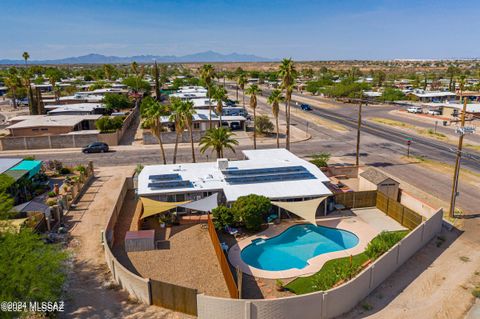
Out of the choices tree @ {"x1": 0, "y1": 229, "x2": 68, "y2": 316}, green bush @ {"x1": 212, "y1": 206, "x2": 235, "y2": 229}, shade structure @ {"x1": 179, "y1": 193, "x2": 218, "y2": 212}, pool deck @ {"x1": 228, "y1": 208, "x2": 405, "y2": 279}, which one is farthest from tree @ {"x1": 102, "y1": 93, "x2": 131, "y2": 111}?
tree @ {"x1": 0, "y1": 229, "x2": 68, "y2": 316}

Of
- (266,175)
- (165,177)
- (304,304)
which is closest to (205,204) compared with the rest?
(165,177)

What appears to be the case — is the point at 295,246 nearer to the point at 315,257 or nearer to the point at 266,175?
the point at 315,257

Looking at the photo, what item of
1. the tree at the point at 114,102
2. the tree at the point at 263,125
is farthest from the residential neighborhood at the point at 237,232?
the tree at the point at 114,102

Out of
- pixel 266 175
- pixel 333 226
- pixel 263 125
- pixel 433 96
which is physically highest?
pixel 433 96

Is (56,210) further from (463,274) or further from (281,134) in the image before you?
(281,134)

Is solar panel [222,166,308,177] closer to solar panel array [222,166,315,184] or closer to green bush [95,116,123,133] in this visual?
solar panel array [222,166,315,184]

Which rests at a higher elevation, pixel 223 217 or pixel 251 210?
pixel 251 210

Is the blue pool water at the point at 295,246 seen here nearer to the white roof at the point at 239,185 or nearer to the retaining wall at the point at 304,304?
the white roof at the point at 239,185
